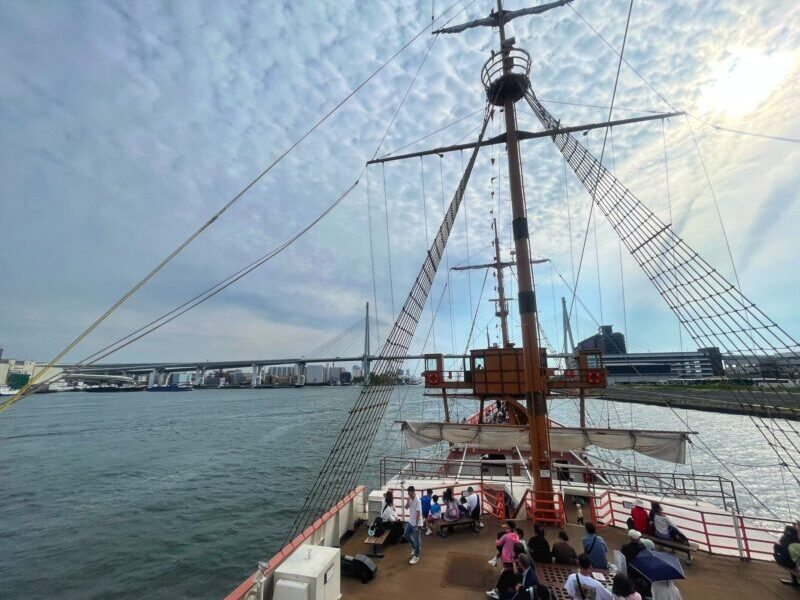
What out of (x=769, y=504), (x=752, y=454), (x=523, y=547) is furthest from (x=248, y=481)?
(x=752, y=454)

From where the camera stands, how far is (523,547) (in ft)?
19.4

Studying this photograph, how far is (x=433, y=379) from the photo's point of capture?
18453mm

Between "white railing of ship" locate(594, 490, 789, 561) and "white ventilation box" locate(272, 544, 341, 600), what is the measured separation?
6802 mm

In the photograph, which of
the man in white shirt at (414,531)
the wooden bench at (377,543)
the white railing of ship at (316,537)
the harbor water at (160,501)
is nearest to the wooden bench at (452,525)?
the man in white shirt at (414,531)

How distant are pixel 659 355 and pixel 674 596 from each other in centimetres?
10503

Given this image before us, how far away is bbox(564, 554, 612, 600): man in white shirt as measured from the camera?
16.5ft

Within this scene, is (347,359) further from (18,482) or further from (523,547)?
(523,547)

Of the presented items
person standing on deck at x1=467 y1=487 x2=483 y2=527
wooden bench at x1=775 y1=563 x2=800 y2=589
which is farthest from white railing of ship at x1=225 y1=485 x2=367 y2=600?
wooden bench at x1=775 y1=563 x2=800 y2=589

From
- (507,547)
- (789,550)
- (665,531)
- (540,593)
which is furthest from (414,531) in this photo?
(789,550)

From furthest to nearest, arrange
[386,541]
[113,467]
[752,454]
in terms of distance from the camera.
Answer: [752,454]
[113,467]
[386,541]

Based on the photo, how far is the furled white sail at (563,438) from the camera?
45.1 feet

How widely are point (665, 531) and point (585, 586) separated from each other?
3893 mm

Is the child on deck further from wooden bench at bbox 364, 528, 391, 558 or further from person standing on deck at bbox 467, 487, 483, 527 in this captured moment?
wooden bench at bbox 364, 528, 391, 558

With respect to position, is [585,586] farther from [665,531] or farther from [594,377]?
[594,377]
